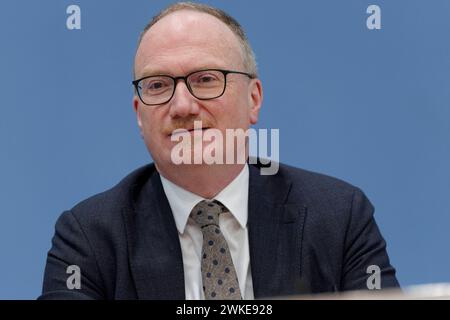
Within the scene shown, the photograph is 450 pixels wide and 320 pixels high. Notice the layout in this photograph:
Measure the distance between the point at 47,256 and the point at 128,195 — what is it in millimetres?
261

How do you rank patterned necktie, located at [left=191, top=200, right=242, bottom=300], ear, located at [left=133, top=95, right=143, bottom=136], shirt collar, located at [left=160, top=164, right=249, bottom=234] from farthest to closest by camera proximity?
ear, located at [left=133, top=95, right=143, bottom=136], shirt collar, located at [left=160, top=164, right=249, bottom=234], patterned necktie, located at [left=191, top=200, right=242, bottom=300]

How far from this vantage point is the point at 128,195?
6.09 ft

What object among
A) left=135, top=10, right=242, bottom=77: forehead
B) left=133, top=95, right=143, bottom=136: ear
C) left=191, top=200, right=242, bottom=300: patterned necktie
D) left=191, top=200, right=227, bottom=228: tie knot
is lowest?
left=191, top=200, right=242, bottom=300: patterned necktie

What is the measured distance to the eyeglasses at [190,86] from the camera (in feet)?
5.62

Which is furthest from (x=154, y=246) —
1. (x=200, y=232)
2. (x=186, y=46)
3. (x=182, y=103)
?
(x=186, y=46)

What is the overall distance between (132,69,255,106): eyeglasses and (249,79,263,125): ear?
155mm

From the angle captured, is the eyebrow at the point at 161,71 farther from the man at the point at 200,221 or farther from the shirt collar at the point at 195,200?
the shirt collar at the point at 195,200

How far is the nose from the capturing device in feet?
5.47

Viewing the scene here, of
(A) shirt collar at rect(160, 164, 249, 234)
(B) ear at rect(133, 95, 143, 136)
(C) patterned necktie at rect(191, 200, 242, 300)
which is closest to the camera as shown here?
(C) patterned necktie at rect(191, 200, 242, 300)

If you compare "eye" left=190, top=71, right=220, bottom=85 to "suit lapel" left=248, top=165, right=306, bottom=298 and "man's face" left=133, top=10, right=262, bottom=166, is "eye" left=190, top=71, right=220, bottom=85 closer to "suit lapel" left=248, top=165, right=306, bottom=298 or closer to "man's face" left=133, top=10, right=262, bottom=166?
"man's face" left=133, top=10, right=262, bottom=166

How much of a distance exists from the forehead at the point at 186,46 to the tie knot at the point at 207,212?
336mm

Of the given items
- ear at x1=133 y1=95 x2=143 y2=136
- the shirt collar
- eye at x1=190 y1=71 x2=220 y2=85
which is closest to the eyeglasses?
eye at x1=190 y1=71 x2=220 y2=85
